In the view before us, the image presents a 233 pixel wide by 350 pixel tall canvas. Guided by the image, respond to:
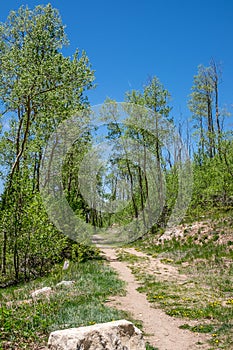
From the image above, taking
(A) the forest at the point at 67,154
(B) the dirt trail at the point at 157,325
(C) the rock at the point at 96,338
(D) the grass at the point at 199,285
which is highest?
(A) the forest at the point at 67,154

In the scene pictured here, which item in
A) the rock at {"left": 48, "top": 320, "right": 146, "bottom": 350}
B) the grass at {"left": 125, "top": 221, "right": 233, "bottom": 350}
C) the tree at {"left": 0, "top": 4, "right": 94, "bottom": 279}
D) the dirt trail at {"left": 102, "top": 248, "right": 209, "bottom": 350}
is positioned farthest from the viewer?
the tree at {"left": 0, "top": 4, "right": 94, "bottom": 279}

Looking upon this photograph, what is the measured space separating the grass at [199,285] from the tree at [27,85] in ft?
19.4

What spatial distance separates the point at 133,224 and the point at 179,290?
18825 millimetres

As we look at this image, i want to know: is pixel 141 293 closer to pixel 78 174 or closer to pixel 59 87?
pixel 59 87

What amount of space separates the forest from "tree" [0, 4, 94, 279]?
0.05 metres

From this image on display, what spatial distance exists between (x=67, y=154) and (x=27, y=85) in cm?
686

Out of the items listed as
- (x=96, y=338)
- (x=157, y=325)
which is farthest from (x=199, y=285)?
(x=96, y=338)

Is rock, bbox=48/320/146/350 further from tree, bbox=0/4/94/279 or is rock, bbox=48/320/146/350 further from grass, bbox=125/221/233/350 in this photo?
tree, bbox=0/4/94/279

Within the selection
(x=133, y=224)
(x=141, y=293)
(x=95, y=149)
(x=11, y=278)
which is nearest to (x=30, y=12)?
(x=95, y=149)

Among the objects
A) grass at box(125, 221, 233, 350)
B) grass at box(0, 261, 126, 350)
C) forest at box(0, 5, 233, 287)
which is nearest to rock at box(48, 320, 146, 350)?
grass at box(0, 261, 126, 350)

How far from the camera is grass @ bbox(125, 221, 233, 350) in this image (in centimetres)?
730

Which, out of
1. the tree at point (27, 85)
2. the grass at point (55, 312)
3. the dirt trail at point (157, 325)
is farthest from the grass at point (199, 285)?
the tree at point (27, 85)

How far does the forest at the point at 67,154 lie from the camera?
14305 millimetres

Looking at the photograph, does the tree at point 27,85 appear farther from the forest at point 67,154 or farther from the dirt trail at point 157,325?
the dirt trail at point 157,325
